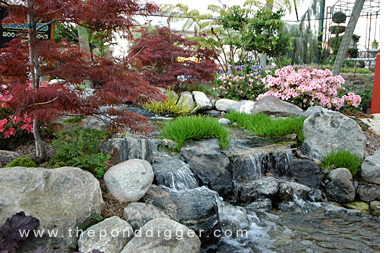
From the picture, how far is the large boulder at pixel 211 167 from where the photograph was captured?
3.97m

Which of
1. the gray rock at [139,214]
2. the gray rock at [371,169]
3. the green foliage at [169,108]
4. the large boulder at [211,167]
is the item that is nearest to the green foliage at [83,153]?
the gray rock at [139,214]

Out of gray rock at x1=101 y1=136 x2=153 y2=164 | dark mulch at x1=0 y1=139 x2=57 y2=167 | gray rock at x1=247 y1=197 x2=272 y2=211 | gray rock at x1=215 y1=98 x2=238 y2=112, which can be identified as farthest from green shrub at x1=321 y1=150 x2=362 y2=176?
dark mulch at x1=0 y1=139 x2=57 y2=167

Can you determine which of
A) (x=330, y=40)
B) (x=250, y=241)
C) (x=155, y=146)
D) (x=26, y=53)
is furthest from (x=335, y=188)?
(x=330, y=40)

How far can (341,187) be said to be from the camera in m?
4.42

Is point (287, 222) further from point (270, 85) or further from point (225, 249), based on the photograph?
point (270, 85)

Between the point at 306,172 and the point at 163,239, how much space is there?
2.95 metres

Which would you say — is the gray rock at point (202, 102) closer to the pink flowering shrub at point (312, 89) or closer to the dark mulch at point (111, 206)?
the pink flowering shrub at point (312, 89)

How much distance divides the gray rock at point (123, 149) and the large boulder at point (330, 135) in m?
2.89

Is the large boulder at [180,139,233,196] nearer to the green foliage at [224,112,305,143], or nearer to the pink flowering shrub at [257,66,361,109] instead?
the green foliage at [224,112,305,143]

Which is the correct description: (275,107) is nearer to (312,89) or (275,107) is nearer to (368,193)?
(312,89)

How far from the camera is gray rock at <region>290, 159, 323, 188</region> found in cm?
456

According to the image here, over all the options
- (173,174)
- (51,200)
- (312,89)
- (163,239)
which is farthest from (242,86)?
(51,200)

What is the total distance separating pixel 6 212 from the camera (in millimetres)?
2379

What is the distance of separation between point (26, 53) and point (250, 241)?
3.11 m
